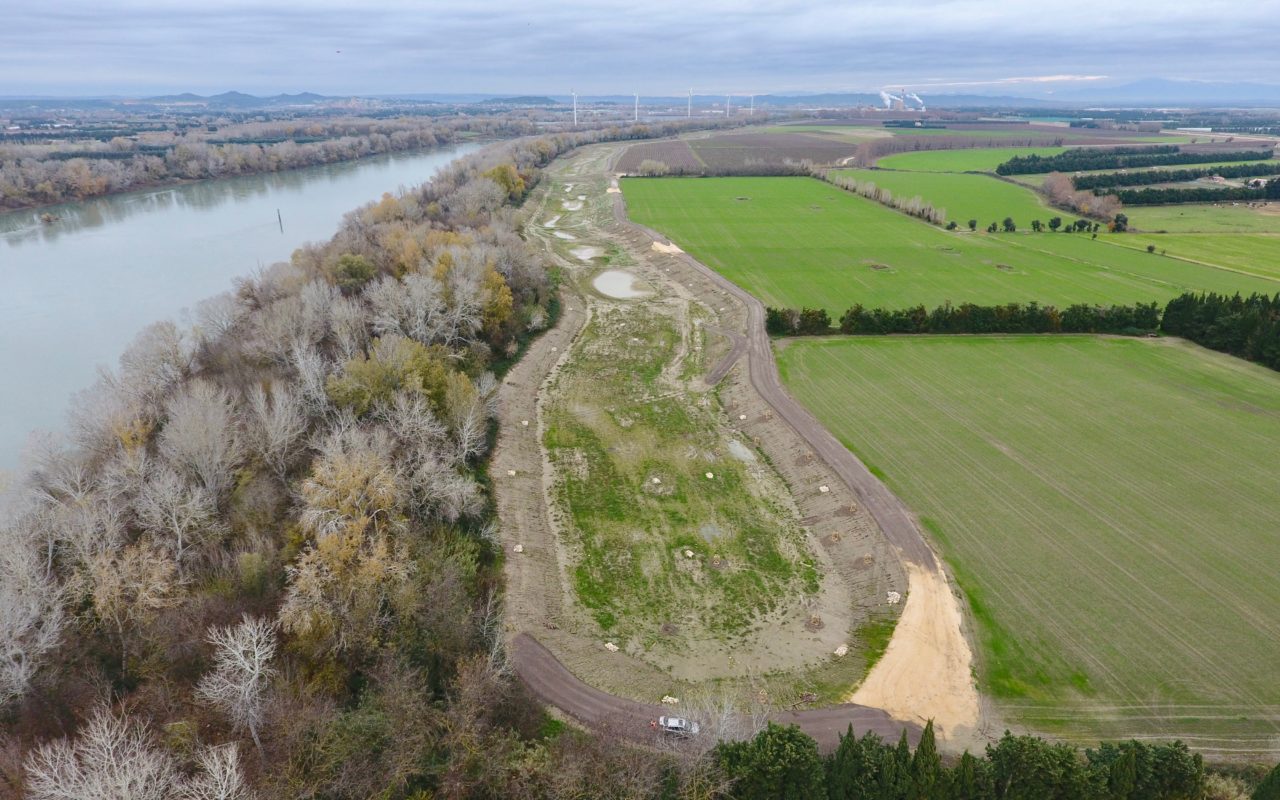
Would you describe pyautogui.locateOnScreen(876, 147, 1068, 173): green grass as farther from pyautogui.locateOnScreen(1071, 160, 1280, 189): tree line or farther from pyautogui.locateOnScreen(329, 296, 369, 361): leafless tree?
pyautogui.locateOnScreen(329, 296, 369, 361): leafless tree

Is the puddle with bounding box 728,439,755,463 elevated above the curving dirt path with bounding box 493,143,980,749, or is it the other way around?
the puddle with bounding box 728,439,755,463

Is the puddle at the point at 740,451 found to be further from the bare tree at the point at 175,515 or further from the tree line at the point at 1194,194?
the tree line at the point at 1194,194

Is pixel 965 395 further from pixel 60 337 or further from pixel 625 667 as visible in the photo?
pixel 60 337

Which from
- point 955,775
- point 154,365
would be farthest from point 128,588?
point 955,775

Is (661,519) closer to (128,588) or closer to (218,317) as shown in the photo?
(128,588)

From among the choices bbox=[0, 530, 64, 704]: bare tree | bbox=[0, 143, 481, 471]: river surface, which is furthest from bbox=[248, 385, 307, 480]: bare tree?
bbox=[0, 143, 481, 471]: river surface

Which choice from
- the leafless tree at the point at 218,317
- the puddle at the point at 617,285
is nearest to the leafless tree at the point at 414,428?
the leafless tree at the point at 218,317
